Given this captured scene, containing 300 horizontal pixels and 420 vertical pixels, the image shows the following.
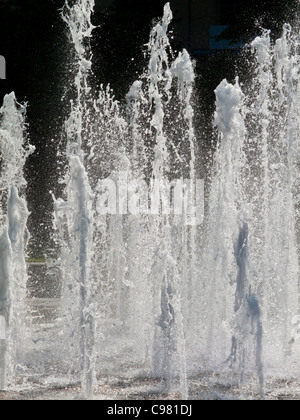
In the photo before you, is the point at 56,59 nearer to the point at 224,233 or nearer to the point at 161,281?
the point at 224,233

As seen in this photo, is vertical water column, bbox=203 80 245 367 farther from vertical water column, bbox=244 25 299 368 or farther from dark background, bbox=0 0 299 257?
dark background, bbox=0 0 299 257

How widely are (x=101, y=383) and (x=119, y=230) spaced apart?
4.83m

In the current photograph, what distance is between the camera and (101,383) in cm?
650

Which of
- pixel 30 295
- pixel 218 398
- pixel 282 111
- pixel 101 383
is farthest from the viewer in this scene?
pixel 282 111

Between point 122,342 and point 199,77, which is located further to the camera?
point 199,77

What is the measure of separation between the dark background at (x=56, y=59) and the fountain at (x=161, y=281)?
6.38 meters

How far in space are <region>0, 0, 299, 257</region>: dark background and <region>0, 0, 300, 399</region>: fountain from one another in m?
6.38

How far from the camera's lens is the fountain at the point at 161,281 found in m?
6.39

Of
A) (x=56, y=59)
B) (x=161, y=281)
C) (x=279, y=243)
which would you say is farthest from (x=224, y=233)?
(x=56, y=59)

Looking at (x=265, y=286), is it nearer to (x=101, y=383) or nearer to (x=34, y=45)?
(x=101, y=383)

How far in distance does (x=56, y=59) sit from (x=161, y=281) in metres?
15.2

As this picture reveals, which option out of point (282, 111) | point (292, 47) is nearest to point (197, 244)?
point (282, 111)

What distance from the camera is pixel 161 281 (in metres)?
7.62

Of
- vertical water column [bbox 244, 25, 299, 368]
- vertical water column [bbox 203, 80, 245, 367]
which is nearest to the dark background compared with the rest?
vertical water column [bbox 244, 25, 299, 368]
